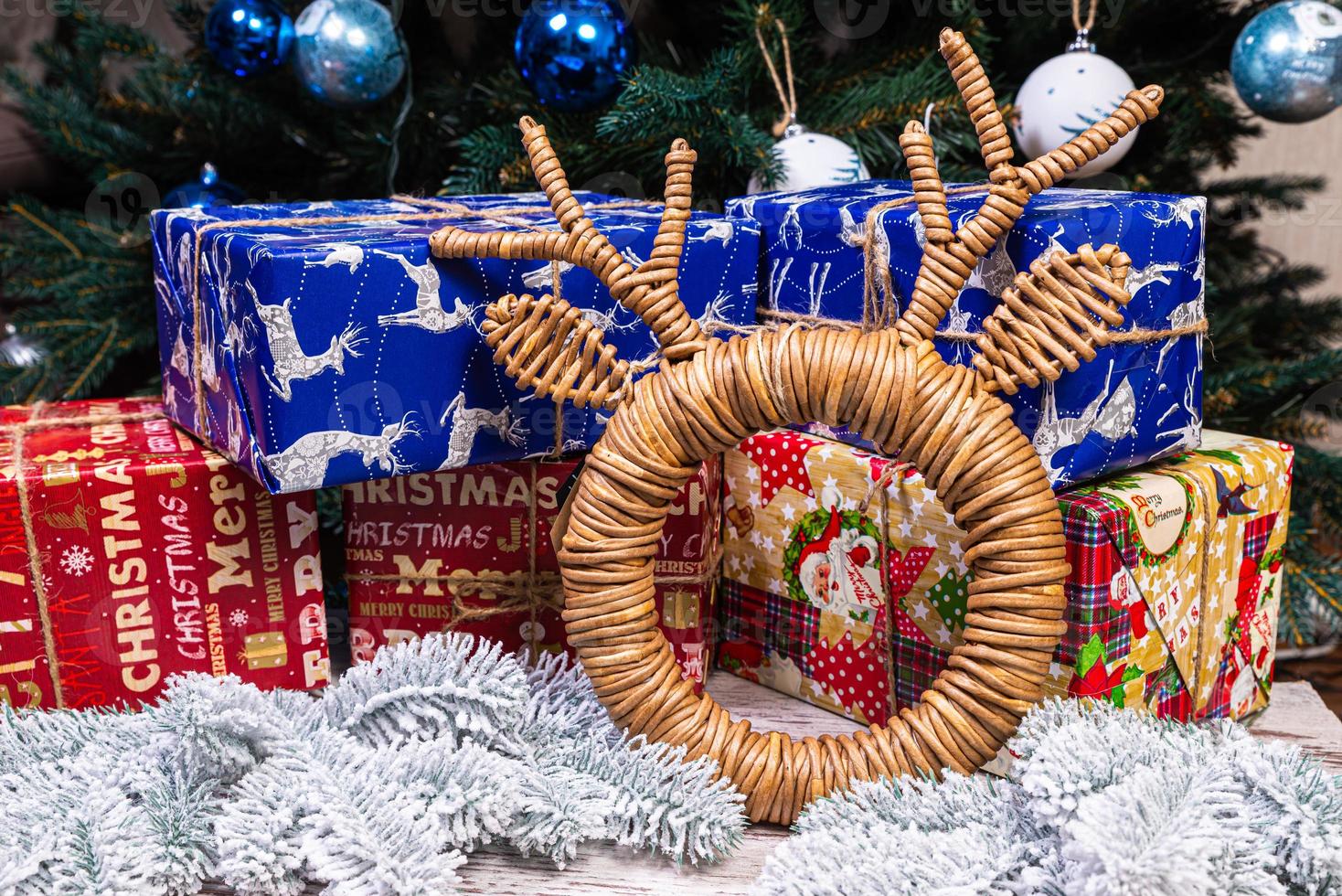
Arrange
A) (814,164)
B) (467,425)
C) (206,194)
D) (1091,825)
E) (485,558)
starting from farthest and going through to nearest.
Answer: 1. (206,194)
2. (814,164)
3. (485,558)
4. (467,425)
5. (1091,825)

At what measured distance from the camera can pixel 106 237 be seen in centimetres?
125

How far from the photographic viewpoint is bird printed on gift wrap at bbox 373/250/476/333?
786 mm

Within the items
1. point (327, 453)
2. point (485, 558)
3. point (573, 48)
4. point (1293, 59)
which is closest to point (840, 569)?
point (485, 558)

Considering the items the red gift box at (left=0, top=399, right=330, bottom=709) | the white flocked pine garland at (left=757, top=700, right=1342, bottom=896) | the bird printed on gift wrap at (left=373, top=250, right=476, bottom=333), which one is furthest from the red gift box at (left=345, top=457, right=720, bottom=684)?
the white flocked pine garland at (left=757, top=700, right=1342, bottom=896)

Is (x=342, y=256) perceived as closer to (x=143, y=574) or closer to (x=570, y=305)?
(x=570, y=305)

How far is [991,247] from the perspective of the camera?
2.43 ft

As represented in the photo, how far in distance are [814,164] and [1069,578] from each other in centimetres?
46

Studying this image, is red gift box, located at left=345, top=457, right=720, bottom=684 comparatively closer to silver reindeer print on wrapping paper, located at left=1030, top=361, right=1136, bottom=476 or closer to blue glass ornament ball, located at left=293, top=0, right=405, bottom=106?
silver reindeer print on wrapping paper, located at left=1030, top=361, right=1136, bottom=476

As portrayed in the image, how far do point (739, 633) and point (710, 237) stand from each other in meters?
0.35

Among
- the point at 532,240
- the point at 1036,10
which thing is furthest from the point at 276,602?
the point at 1036,10

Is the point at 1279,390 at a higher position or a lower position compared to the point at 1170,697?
higher

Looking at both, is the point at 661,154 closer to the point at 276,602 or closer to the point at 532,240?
the point at 532,240

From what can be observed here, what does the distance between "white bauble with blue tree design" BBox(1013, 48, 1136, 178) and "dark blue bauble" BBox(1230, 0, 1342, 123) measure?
123 mm

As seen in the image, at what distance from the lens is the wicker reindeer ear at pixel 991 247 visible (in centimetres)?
71
